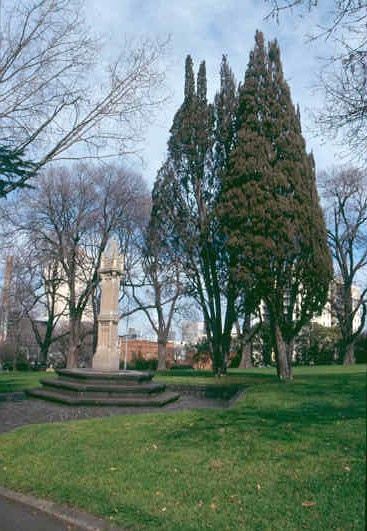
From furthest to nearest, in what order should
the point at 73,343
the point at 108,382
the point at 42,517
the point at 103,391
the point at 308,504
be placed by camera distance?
the point at 73,343, the point at 108,382, the point at 103,391, the point at 42,517, the point at 308,504

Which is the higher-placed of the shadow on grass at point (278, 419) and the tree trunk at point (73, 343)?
the tree trunk at point (73, 343)

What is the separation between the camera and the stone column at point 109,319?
16.8m

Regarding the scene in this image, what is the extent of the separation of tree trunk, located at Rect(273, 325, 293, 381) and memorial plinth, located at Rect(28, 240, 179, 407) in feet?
17.0

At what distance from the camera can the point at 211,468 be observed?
213 inches

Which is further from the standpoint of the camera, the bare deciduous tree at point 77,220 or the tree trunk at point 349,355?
the bare deciduous tree at point 77,220

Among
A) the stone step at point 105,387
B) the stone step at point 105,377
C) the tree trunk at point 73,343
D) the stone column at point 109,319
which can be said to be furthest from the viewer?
the tree trunk at point 73,343

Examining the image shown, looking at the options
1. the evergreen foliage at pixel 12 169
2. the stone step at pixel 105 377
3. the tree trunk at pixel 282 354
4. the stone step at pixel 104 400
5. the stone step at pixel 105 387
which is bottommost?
the stone step at pixel 104 400

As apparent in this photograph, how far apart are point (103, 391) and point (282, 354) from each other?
7.87m

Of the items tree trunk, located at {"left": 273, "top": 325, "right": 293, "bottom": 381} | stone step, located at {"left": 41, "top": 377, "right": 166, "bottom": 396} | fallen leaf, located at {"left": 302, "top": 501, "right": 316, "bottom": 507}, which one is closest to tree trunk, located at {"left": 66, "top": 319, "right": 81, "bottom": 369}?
tree trunk, located at {"left": 273, "top": 325, "right": 293, "bottom": 381}

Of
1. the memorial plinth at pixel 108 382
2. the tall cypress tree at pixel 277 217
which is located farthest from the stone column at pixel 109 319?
the tall cypress tree at pixel 277 217

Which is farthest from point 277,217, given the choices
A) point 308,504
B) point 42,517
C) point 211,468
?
point 42,517

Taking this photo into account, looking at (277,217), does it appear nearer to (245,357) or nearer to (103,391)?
(103,391)

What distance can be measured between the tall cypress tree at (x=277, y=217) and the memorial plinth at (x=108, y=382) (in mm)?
5428

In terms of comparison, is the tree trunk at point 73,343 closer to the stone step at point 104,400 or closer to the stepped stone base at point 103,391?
the stepped stone base at point 103,391
